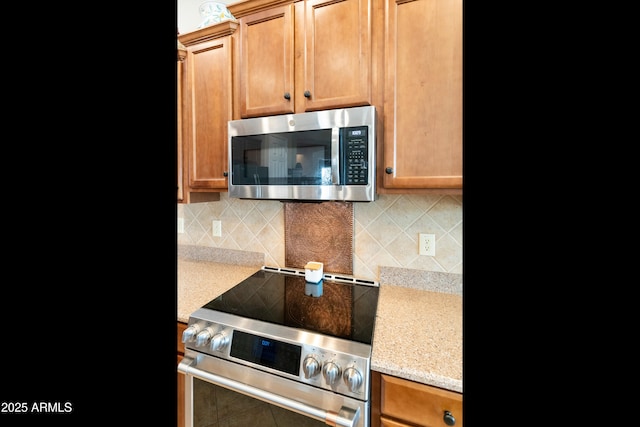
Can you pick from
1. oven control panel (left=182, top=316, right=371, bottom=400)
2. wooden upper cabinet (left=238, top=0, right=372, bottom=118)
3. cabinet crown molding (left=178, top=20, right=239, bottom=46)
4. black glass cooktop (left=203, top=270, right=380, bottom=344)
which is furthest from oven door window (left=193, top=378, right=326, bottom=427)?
cabinet crown molding (left=178, top=20, right=239, bottom=46)

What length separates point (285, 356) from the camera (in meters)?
1.04

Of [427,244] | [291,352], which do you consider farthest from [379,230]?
[291,352]

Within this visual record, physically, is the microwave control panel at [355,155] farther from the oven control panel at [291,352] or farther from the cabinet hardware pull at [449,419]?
the cabinet hardware pull at [449,419]

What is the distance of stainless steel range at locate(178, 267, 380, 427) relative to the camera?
0.96 meters

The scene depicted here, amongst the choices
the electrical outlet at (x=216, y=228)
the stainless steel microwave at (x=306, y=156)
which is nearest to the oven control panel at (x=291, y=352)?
the stainless steel microwave at (x=306, y=156)

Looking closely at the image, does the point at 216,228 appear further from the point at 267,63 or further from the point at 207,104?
the point at 267,63

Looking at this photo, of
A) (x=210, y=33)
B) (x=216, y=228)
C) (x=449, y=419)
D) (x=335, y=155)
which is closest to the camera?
(x=449, y=419)

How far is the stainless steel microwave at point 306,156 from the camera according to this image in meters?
1.20

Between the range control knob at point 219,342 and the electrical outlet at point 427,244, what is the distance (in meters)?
0.85

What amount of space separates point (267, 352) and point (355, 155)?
28.5 inches

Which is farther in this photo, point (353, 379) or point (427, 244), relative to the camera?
point (427, 244)

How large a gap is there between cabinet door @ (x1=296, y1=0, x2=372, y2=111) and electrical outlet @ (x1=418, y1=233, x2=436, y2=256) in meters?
0.61
